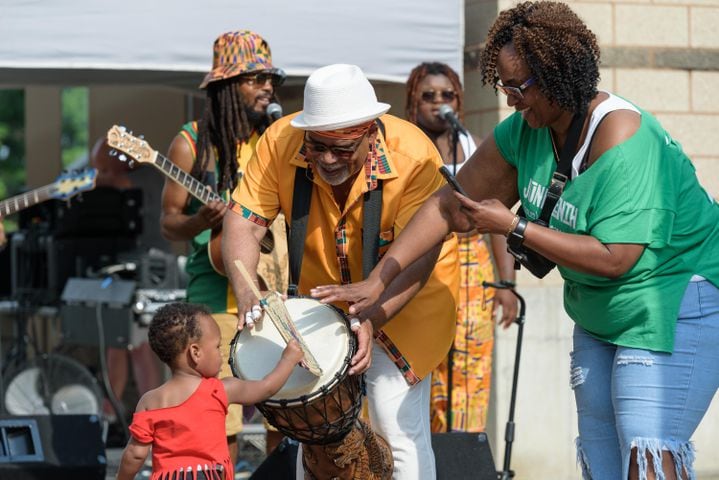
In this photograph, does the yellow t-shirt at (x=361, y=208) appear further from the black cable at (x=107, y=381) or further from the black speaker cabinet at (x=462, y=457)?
the black cable at (x=107, y=381)

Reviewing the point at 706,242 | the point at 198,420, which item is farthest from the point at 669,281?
the point at 198,420

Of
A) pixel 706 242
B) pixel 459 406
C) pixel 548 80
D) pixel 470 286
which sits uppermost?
pixel 548 80

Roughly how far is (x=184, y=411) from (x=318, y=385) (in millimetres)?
543

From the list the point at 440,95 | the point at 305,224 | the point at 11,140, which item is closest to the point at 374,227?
the point at 305,224

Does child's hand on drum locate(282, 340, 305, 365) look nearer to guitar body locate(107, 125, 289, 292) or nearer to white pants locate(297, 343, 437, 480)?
white pants locate(297, 343, 437, 480)

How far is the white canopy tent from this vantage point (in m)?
6.21

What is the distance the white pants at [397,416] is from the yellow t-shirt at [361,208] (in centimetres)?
5

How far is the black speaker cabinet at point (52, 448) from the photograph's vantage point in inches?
224

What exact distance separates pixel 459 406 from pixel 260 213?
2.17m

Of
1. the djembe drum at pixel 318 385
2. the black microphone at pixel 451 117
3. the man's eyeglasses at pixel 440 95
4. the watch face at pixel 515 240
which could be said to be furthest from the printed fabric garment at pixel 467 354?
the watch face at pixel 515 240

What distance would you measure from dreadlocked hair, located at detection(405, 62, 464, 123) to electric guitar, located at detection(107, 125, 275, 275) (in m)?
1.27

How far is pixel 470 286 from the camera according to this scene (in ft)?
20.8

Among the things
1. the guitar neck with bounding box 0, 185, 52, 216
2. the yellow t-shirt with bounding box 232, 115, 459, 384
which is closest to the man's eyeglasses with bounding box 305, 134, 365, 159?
the yellow t-shirt with bounding box 232, 115, 459, 384

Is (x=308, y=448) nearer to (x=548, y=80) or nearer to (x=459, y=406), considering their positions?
(x=548, y=80)
